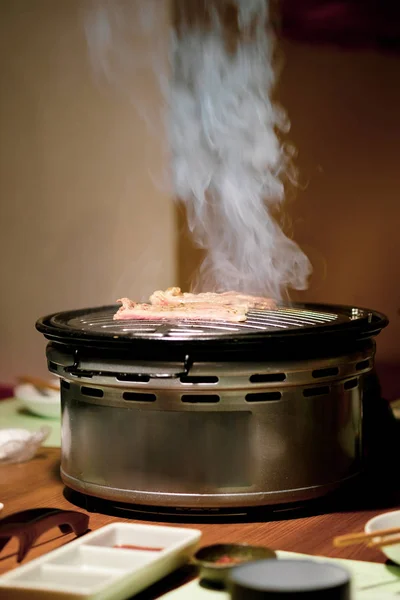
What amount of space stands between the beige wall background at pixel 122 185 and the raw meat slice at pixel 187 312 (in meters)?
1.76

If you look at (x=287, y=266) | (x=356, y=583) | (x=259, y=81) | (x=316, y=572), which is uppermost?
(x=259, y=81)

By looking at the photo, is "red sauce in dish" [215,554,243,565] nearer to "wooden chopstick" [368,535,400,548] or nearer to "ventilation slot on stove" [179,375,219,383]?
"wooden chopstick" [368,535,400,548]

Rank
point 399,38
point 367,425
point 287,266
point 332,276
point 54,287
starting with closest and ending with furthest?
point 367,425 < point 287,266 < point 399,38 < point 332,276 < point 54,287

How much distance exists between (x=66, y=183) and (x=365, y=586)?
11.6ft

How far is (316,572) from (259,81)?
3035mm

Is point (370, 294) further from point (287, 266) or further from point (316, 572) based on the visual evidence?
point (316, 572)

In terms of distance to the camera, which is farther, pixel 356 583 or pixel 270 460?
pixel 270 460

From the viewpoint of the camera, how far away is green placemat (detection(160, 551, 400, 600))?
1524mm

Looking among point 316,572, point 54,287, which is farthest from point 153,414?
point 54,287

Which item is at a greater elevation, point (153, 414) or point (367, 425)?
point (153, 414)

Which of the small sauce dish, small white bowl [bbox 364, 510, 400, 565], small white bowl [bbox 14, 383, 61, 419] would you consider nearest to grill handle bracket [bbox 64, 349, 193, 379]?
the small sauce dish

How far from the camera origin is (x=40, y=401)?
3.18 metres

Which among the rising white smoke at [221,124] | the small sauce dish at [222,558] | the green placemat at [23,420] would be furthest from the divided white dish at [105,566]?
the rising white smoke at [221,124]

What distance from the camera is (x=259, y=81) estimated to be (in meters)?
3.87
